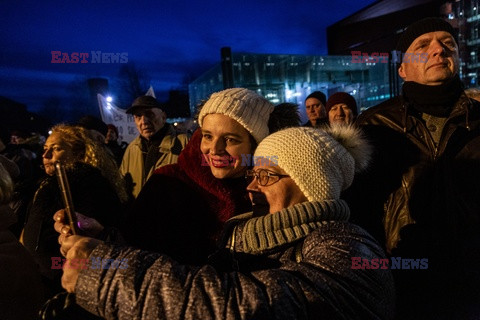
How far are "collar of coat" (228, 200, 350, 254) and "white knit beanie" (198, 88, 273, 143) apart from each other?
73 cm

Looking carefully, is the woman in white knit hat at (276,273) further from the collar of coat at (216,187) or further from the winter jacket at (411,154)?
the winter jacket at (411,154)

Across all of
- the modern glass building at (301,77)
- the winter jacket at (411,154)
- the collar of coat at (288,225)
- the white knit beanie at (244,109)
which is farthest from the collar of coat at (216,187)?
the modern glass building at (301,77)

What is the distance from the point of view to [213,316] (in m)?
0.88

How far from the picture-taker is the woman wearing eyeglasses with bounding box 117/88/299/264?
1.77 meters

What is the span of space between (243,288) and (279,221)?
38cm

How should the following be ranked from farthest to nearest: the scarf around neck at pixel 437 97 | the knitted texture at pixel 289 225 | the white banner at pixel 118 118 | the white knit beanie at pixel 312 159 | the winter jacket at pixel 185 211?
the white banner at pixel 118 118 → the scarf around neck at pixel 437 97 → the winter jacket at pixel 185 211 → the white knit beanie at pixel 312 159 → the knitted texture at pixel 289 225

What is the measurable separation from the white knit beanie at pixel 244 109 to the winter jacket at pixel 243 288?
0.91m

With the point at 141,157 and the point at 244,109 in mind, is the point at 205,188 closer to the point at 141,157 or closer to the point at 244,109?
the point at 244,109

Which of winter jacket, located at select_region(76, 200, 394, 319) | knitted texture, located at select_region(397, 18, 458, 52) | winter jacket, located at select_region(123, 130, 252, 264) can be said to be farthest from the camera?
knitted texture, located at select_region(397, 18, 458, 52)

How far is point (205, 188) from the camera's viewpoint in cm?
185

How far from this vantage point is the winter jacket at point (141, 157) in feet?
13.6

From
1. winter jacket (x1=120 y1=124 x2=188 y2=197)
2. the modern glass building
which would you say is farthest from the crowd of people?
the modern glass building

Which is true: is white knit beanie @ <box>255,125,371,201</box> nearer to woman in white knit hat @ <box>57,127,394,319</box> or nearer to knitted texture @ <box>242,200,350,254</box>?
woman in white knit hat @ <box>57,127,394,319</box>

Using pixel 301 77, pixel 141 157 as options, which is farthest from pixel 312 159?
pixel 301 77
